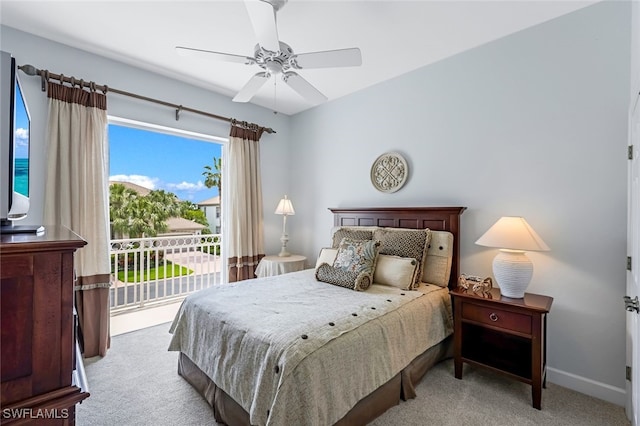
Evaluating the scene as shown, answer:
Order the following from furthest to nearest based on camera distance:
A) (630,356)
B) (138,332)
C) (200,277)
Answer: (200,277)
(138,332)
(630,356)

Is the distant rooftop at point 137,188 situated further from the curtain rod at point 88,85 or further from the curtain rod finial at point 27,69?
the curtain rod finial at point 27,69

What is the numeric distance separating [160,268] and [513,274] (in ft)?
13.2

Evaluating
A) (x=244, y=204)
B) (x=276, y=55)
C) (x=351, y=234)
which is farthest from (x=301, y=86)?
(x=244, y=204)

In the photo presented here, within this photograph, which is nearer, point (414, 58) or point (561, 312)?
point (561, 312)

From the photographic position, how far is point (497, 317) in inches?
84.3

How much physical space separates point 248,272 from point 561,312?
3.28m

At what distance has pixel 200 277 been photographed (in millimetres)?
4285

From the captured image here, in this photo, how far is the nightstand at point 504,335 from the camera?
1971 mm

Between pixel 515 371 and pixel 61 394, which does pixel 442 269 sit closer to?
pixel 515 371

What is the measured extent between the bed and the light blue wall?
0.49 meters

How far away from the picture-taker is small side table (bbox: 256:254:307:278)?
3637 mm

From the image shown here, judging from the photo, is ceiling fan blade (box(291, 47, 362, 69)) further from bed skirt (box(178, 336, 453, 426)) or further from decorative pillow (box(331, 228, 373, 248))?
bed skirt (box(178, 336, 453, 426))

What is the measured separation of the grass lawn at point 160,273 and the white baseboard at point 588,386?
4205 mm

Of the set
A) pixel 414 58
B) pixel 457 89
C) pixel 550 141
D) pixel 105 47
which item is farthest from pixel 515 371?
pixel 105 47
